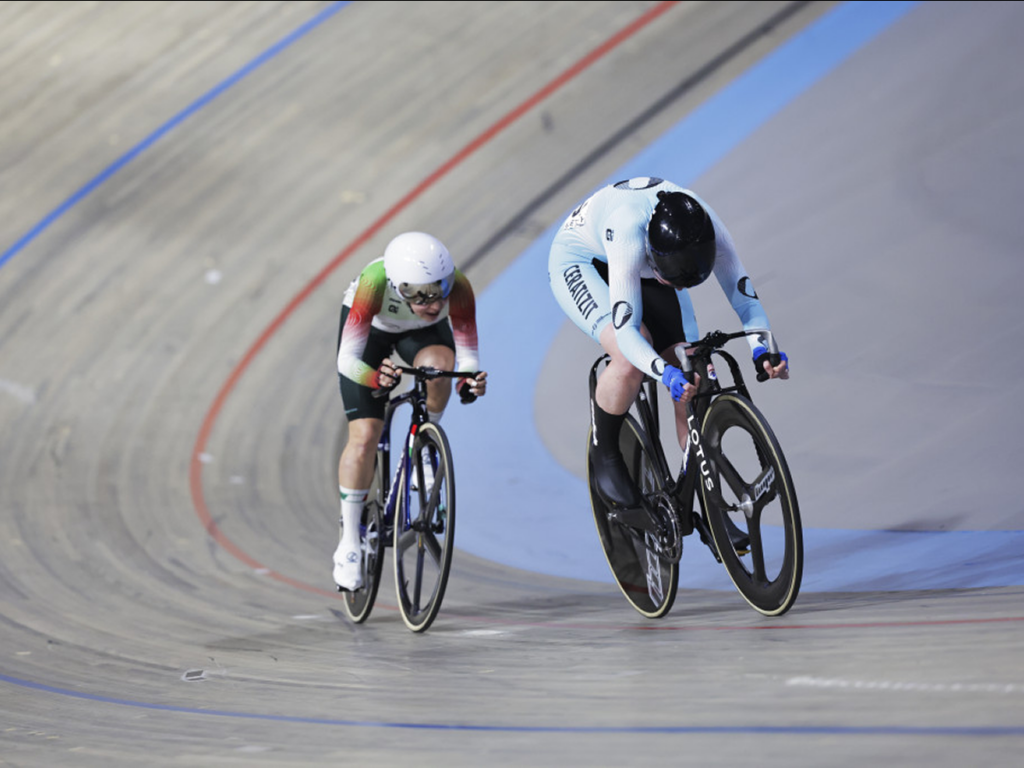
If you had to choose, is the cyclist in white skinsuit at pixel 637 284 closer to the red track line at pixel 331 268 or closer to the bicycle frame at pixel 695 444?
the bicycle frame at pixel 695 444

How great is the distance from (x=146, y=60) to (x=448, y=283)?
5741mm

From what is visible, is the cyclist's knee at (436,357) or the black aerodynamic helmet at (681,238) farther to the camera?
the cyclist's knee at (436,357)

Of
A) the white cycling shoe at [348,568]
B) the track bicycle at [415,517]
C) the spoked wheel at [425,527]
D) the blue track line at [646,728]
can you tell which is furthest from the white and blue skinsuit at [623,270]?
the white cycling shoe at [348,568]

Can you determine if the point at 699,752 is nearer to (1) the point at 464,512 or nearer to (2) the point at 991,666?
(2) the point at 991,666

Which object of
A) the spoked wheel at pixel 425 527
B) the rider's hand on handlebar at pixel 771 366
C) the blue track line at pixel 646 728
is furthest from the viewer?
the spoked wheel at pixel 425 527

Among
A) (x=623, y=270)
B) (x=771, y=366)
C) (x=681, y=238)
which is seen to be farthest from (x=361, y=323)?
(x=771, y=366)

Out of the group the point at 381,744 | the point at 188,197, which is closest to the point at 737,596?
the point at 381,744

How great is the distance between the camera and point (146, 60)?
798 cm

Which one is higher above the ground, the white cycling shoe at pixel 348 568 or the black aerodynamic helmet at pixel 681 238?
the black aerodynamic helmet at pixel 681 238

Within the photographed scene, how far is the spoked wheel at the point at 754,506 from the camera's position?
2385 millimetres

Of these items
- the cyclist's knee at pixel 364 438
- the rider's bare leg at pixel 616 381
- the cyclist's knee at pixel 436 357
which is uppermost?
the cyclist's knee at pixel 436 357

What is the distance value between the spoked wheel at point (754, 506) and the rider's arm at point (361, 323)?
3.27 feet

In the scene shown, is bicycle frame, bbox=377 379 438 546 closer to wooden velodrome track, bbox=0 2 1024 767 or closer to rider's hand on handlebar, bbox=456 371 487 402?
rider's hand on handlebar, bbox=456 371 487 402

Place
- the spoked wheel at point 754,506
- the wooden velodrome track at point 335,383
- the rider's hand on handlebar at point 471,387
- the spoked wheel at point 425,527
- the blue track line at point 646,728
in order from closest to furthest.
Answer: the blue track line at point 646,728 < the wooden velodrome track at point 335,383 < the spoked wheel at point 754,506 < the spoked wheel at point 425,527 < the rider's hand on handlebar at point 471,387
